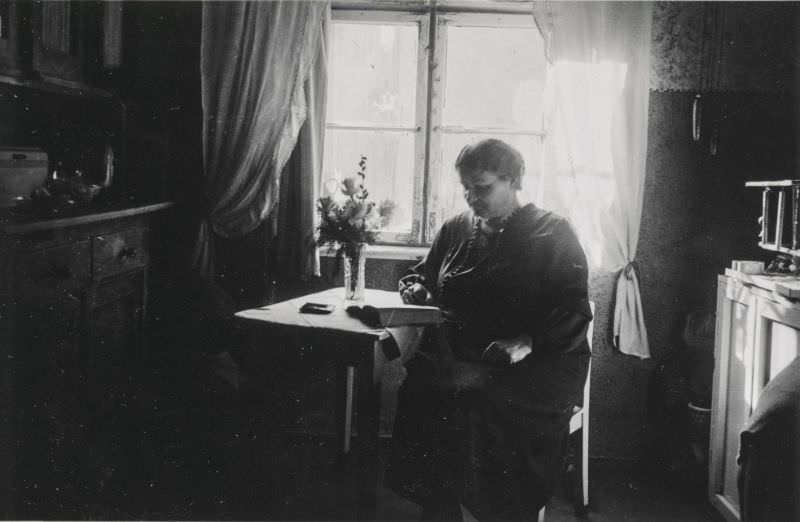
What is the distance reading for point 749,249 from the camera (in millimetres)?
3574

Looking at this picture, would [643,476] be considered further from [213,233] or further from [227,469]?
[213,233]

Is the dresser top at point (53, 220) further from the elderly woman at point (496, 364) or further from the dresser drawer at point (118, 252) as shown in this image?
the elderly woman at point (496, 364)

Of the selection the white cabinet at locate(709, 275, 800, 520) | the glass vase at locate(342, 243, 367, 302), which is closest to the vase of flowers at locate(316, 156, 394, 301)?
the glass vase at locate(342, 243, 367, 302)

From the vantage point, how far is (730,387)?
3.02 metres

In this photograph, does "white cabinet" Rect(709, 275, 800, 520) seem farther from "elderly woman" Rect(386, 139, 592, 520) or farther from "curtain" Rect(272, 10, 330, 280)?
"curtain" Rect(272, 10, 330, 280)

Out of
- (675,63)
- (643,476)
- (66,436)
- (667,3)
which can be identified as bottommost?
(643,476)

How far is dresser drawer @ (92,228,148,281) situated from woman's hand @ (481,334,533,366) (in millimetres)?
1515

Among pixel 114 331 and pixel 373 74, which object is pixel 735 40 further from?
pixel 114 331

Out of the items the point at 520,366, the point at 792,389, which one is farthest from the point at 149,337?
the point at 792,389

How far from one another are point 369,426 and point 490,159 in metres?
1.08

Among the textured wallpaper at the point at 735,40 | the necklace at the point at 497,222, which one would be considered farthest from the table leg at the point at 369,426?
the textured wallpaper at the point at 735,40

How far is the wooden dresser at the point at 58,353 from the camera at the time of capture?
2.33 metres

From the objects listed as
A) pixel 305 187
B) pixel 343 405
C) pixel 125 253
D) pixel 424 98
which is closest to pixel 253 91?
pixel 305 187

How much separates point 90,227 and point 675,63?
2.66 meters
